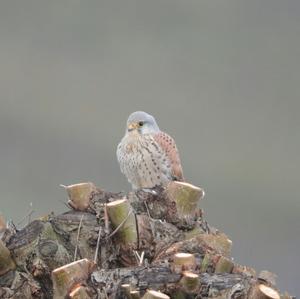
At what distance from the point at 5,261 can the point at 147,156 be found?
9.11 ft

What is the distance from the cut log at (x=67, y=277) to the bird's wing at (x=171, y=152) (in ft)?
9.52

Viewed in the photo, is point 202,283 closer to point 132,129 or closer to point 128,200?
point 128,200

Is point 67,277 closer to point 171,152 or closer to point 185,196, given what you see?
point 185,196

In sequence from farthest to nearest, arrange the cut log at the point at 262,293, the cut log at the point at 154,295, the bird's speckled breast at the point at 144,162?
the bird's speckled breast at the point at 144,162 → the cut log at the point at 262,293 → the cut log at the point at 154,295

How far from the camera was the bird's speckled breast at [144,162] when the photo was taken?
9.31m

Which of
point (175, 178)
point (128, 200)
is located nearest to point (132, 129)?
point (175, 178)

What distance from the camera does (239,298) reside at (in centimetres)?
637

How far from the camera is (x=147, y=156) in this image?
9414 millimetres

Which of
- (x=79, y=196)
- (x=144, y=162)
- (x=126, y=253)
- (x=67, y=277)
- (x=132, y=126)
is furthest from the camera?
(x=132, y=126)

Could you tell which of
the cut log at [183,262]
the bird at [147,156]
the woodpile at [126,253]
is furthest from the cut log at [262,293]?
the bird at [147,156]

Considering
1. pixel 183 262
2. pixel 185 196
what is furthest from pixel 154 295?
pixel 185 196

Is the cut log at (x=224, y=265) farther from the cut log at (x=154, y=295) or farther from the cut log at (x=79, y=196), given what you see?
the cut log at (x=79, y=196)

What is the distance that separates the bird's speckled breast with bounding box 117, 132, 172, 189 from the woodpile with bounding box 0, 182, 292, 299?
186 cm

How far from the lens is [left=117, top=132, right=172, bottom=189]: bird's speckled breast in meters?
9.31
